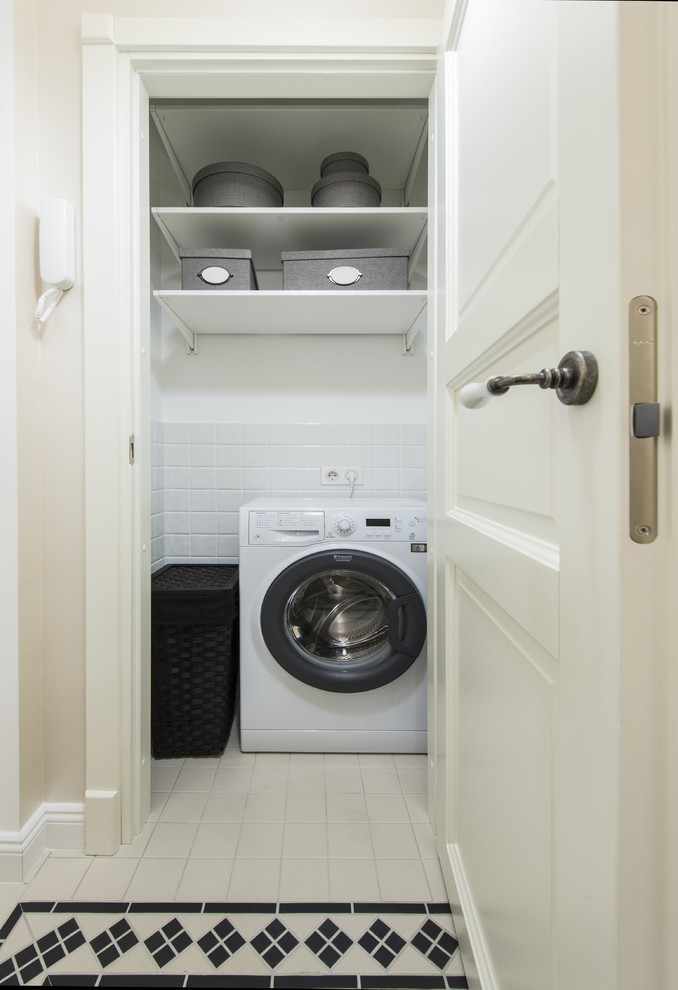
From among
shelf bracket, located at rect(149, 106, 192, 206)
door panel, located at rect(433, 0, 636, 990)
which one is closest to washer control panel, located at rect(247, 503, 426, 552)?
door panel, located at rect(433, 0, 636, 990)

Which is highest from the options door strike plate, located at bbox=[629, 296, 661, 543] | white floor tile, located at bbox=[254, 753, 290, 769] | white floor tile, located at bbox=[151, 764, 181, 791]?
door strike plate, located at bbox=[629, 296, 661, 543]

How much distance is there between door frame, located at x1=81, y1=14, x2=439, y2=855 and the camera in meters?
1.12

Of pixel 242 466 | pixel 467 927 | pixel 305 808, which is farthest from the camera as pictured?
pixel 242 466

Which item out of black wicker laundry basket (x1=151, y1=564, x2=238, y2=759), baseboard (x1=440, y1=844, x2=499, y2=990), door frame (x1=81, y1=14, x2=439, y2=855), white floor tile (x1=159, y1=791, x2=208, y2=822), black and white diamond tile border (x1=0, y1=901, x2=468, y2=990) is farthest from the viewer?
black wicker laundry basket (x1=151, y1=564, x2=238, y2=759)

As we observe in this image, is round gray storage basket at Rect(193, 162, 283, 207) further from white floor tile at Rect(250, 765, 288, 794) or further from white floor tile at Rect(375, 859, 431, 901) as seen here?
white floor tile at Rect(375, 859, 431, 901)

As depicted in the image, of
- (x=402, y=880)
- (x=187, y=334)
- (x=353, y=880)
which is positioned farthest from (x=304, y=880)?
(x=187, y=334)

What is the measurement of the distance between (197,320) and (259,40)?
33.1 inches

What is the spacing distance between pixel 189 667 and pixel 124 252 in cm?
123

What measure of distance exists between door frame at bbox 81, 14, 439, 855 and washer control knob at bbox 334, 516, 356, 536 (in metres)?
0.62

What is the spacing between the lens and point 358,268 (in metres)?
1.55

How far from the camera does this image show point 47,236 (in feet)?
3.57

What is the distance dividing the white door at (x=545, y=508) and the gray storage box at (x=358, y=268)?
1.97ft

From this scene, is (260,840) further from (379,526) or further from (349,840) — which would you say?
(379,526)

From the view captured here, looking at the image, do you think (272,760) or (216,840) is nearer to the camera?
Result: (216,840)
